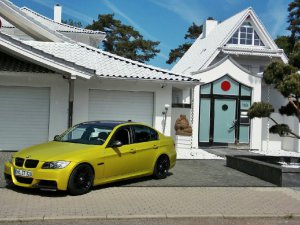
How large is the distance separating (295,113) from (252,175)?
2.72 meters

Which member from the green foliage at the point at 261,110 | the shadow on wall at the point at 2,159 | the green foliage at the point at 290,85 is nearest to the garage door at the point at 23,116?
the shadow on wall at the point at 2,159

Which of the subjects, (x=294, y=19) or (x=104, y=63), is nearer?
(x=104, y=63)

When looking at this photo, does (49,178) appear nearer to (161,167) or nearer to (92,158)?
(92,158)

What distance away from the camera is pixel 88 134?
1016 centimetres

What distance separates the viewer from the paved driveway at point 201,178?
10.4 metres

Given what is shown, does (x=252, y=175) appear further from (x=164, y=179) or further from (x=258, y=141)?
(x=258, y=141)

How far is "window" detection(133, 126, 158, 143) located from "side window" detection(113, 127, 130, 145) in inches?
8.6

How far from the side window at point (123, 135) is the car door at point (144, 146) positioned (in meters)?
0.18

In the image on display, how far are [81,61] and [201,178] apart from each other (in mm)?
7378

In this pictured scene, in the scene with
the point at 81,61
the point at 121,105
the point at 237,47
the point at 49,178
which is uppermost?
the point at 237,47

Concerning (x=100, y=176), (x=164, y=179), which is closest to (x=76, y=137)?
(x=100, y=176)

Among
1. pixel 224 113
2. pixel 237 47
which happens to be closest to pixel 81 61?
pixel 224 113

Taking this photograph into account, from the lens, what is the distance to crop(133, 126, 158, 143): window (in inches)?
414

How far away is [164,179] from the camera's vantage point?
11.1 metres
